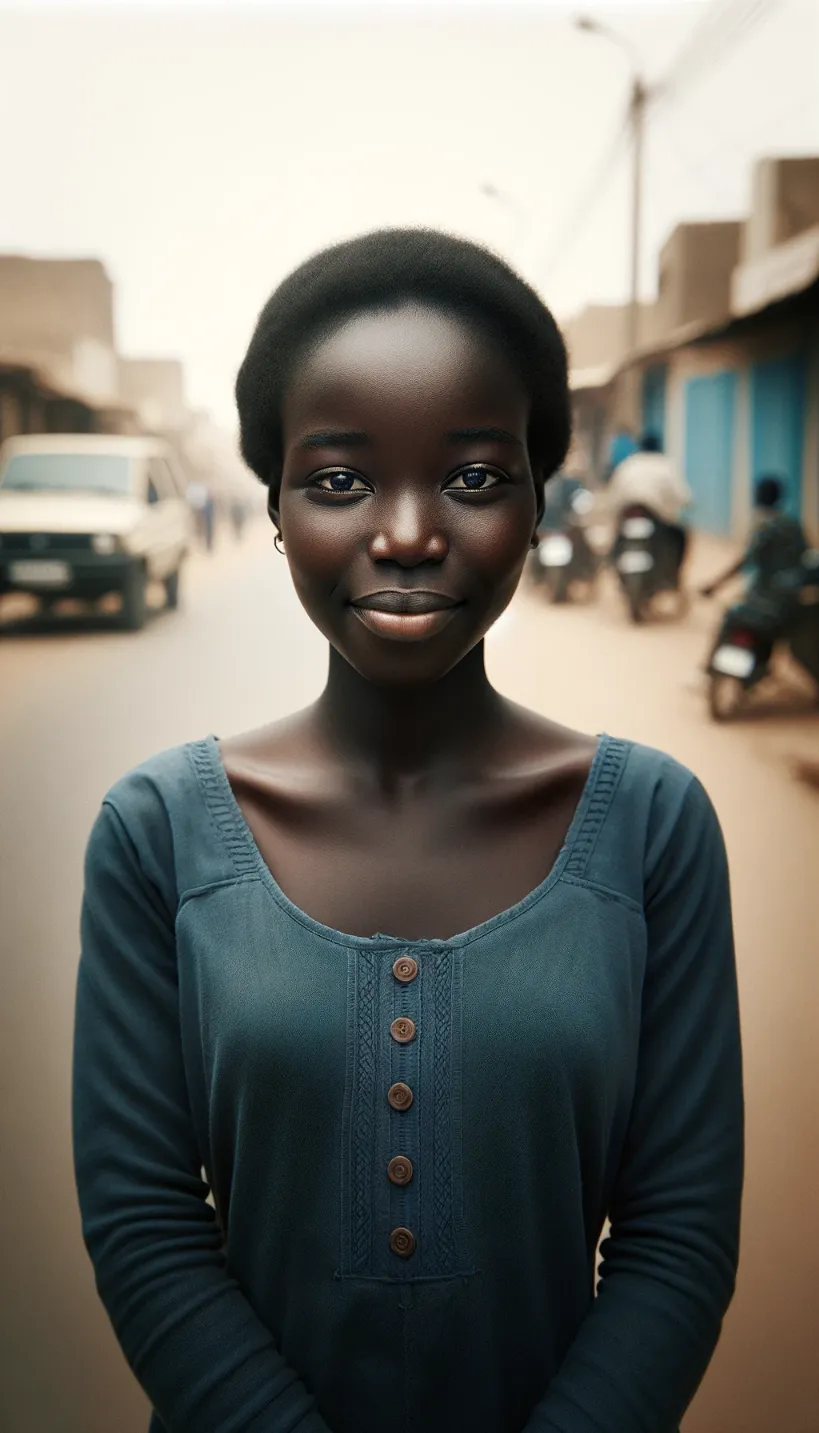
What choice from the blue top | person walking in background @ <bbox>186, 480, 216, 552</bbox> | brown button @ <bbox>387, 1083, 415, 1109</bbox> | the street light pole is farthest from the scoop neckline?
the street light pole

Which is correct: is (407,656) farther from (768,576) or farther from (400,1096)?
(768,576)

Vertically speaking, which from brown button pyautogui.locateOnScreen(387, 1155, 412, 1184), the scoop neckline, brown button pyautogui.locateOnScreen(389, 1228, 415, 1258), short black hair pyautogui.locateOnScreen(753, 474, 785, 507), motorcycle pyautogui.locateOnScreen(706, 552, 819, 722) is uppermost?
short black hair pyautogui.locateOnScreen(753, 474, 785, 507)

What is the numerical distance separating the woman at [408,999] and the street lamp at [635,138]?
59cm

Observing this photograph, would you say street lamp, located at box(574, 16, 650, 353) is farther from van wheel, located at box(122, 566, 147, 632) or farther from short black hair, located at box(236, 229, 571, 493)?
van wheel, located at box(122, 566, 147, 632)

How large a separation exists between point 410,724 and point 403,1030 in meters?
0.26

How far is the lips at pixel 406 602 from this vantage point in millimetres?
864

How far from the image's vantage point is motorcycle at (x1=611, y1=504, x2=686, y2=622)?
154 cm

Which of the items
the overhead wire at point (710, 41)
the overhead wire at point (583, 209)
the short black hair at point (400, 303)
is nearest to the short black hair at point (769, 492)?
the overhead wire at point (583, 209)

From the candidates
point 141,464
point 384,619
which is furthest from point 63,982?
point 384,619

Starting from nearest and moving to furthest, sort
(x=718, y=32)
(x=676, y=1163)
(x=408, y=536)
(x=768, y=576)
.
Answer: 1. (x=408, y=536)
2. (x=676, y=1163)
3. (x=718, y=32)
4. (x=768, y=576)

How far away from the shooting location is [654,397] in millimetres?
1475

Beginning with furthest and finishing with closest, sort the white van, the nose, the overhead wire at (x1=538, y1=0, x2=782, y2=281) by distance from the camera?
the white van < the overhead wire at (x1=538, y1=0, x2=782, y2=281) < the nose

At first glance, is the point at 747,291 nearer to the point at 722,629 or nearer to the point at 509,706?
the point at 722,629

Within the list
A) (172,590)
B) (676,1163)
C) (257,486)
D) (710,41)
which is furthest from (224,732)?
(710,41)
